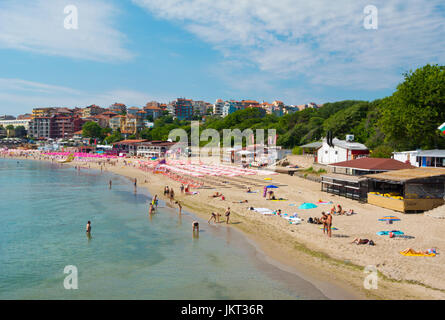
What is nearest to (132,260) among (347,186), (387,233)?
(387,233)

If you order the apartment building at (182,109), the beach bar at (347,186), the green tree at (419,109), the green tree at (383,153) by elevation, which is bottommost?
the beach bar at (347,186)

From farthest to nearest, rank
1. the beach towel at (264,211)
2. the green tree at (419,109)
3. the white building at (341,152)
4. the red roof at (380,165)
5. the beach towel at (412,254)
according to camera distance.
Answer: the white building at (341,152)
the green tree at (419,109)
the red roof at (380,165)
the beach towel at (264,211)
the beach towel at (412,254)

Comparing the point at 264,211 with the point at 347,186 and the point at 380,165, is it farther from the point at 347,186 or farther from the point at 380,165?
the point at 380,165

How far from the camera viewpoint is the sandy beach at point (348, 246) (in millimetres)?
11188

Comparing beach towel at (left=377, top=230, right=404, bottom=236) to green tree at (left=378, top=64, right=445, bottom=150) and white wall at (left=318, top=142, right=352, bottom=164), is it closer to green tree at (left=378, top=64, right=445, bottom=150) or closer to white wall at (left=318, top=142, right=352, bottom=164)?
green tree at (left=378, top=64, right=445, bottom=150)

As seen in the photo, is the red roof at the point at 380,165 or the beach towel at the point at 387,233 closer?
the beach towel at the point at 387,233

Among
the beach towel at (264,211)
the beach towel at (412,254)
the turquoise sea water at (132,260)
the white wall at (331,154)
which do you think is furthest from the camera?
the white wall at (331,154)

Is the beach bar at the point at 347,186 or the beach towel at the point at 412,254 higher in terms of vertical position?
the beach bar at the point at 347,186

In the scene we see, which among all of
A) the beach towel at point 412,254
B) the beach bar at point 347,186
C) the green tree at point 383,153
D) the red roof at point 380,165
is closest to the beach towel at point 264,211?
the beach bar at point 347,186

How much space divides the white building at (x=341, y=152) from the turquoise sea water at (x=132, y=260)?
22.1m

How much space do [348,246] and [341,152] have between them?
2584cm

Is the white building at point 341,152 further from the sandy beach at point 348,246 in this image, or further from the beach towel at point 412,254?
the beach towel at point 412,254

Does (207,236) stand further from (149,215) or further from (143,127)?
(143,127)
